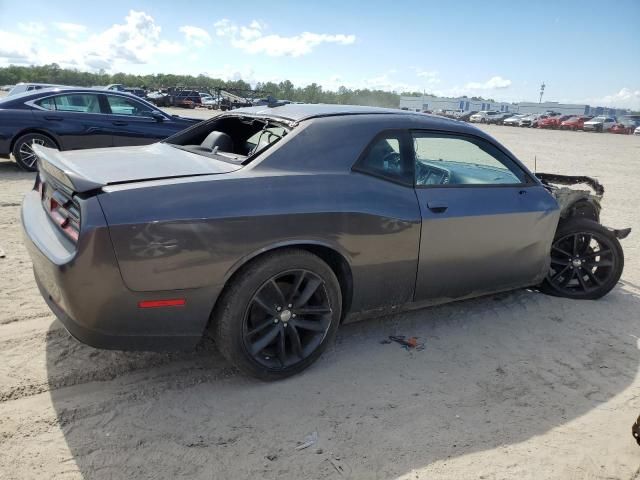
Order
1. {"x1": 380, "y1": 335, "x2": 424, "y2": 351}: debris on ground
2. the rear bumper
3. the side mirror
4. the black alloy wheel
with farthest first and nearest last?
the side mirror < {"x1": 380, "y1": 335, "x2": 424, "y2": 351}: debris on ground < the black alloy wheel < the rear bumper

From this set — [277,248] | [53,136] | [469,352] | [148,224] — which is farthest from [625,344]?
[53,136]

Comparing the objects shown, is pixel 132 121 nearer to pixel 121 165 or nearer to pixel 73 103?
pixel 73 103

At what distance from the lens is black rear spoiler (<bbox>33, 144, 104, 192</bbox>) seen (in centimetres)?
242

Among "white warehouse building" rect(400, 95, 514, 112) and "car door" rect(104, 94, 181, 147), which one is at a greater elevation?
"white warehouse building" rect(400, 95, 514, 112)

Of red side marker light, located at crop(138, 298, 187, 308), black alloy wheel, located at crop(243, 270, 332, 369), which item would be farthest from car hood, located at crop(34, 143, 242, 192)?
A: black alloy wheel, located at crop(243, 270, 332, 369)

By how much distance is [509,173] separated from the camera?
13.1ft

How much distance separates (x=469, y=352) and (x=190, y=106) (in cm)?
4245

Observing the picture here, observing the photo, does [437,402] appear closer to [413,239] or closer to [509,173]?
[413,239]

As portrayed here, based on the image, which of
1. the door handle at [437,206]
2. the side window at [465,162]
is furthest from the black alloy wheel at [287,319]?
the side window at [465,162]

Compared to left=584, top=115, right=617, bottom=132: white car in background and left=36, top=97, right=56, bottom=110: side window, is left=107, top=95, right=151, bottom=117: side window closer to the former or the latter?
left=36, top=97, right=56, bottom=110: side window

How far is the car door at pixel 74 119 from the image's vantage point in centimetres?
862

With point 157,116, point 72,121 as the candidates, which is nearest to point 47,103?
point 72,121

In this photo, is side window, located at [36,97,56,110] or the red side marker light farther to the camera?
side window, located at [36,97,56,110]

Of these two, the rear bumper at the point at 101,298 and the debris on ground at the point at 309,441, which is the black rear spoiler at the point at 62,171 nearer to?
the rear bumper at the point at 101,298
